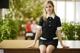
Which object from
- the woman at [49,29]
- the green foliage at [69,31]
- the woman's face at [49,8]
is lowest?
the green foliage at [69,31]

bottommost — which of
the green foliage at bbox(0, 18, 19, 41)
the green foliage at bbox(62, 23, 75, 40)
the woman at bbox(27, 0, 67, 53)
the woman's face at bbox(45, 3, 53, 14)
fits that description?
the green foliage at bbox(62, 23, 75, 40)

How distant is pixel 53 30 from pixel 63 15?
63.7ft

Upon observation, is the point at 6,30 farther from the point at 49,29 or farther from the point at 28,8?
the point at 28,8

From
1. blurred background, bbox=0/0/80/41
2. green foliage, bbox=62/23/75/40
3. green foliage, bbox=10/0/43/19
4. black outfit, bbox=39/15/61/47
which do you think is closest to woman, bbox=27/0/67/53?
black outfit, bbox=39/15/61/47

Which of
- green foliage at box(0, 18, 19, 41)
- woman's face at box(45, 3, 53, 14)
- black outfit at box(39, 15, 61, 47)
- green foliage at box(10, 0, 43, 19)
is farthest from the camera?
green foliage at box(10, 0, 43, 19)

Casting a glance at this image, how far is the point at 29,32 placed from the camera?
13.6m

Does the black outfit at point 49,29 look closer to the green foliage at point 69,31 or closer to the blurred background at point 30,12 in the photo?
the green foliage at point 69,31

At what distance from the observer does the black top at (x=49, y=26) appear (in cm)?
472

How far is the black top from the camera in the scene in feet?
15.5

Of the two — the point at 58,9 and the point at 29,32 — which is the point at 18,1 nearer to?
the point at 58,9

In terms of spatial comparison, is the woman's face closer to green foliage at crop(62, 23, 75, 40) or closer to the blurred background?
green foliage at crop(62, 23, 75, 40)

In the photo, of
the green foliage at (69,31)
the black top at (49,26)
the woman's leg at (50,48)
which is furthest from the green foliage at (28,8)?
the woman's leg at (50,48)

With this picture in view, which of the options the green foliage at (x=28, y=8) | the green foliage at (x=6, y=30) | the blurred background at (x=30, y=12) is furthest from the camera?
the green foliage at (x=28, y=8)

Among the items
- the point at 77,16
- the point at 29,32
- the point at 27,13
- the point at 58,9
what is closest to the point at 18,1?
the point at 27,13
